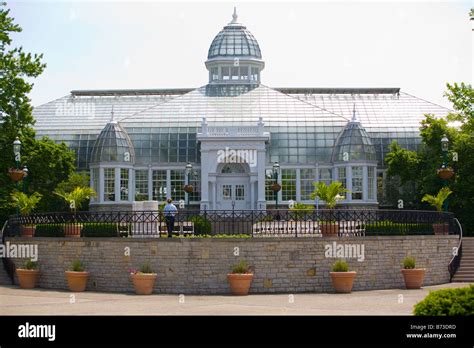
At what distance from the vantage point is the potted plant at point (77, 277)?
29.9 meters

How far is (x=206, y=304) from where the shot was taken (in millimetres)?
25500

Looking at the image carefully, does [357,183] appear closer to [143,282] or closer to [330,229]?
[330,229]

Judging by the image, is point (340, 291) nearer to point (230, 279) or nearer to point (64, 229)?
point (230, 279)

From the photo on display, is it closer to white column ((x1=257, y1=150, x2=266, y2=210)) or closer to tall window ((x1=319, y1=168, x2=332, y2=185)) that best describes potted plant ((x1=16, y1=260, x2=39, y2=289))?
white column ((x1=257, y1=150, x2=266, y2=210))

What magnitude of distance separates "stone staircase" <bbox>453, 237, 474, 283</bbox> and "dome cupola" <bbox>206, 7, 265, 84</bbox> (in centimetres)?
2942

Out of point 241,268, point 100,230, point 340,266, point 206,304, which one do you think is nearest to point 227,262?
point 241,268

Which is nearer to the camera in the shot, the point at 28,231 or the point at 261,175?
the point at 28,231

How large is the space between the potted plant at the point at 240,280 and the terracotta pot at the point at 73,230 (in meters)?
6.45

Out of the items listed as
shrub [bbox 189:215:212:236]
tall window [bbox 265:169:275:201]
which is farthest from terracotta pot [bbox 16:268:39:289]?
tall window [bbox 265:169:275:201]

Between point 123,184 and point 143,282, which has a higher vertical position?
point 123,184

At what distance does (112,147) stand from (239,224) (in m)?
22.5
